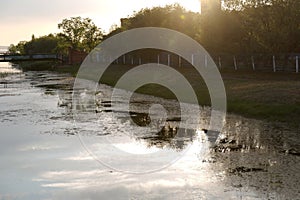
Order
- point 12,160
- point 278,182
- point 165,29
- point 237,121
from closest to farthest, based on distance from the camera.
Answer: point 278,182 → point 12,160 → point 237,121 → point 165,29

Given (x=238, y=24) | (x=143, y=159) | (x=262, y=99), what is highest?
(x=238, y=24)

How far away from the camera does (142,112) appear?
24672mm

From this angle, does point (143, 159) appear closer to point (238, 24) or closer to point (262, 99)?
point (262, 99)

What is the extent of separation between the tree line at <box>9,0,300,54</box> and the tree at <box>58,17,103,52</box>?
153ft

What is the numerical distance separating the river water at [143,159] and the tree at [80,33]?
3749 inches

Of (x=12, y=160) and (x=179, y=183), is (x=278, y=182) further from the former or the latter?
(x=12, y=160)

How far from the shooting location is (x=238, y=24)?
156ft

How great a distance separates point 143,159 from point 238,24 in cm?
3623

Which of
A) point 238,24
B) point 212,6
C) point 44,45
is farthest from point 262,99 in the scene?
point 44,45

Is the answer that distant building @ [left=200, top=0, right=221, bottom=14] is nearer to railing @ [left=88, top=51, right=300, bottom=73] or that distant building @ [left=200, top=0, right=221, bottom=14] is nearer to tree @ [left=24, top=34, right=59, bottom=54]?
railing @ [left=88, top=51, right=300, bottom=73]

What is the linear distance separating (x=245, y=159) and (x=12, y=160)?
21.6ft

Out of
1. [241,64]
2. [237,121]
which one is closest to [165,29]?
[241,64]

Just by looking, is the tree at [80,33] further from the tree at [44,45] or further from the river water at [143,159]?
the river water at [143,159]

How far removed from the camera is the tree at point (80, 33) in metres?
116
